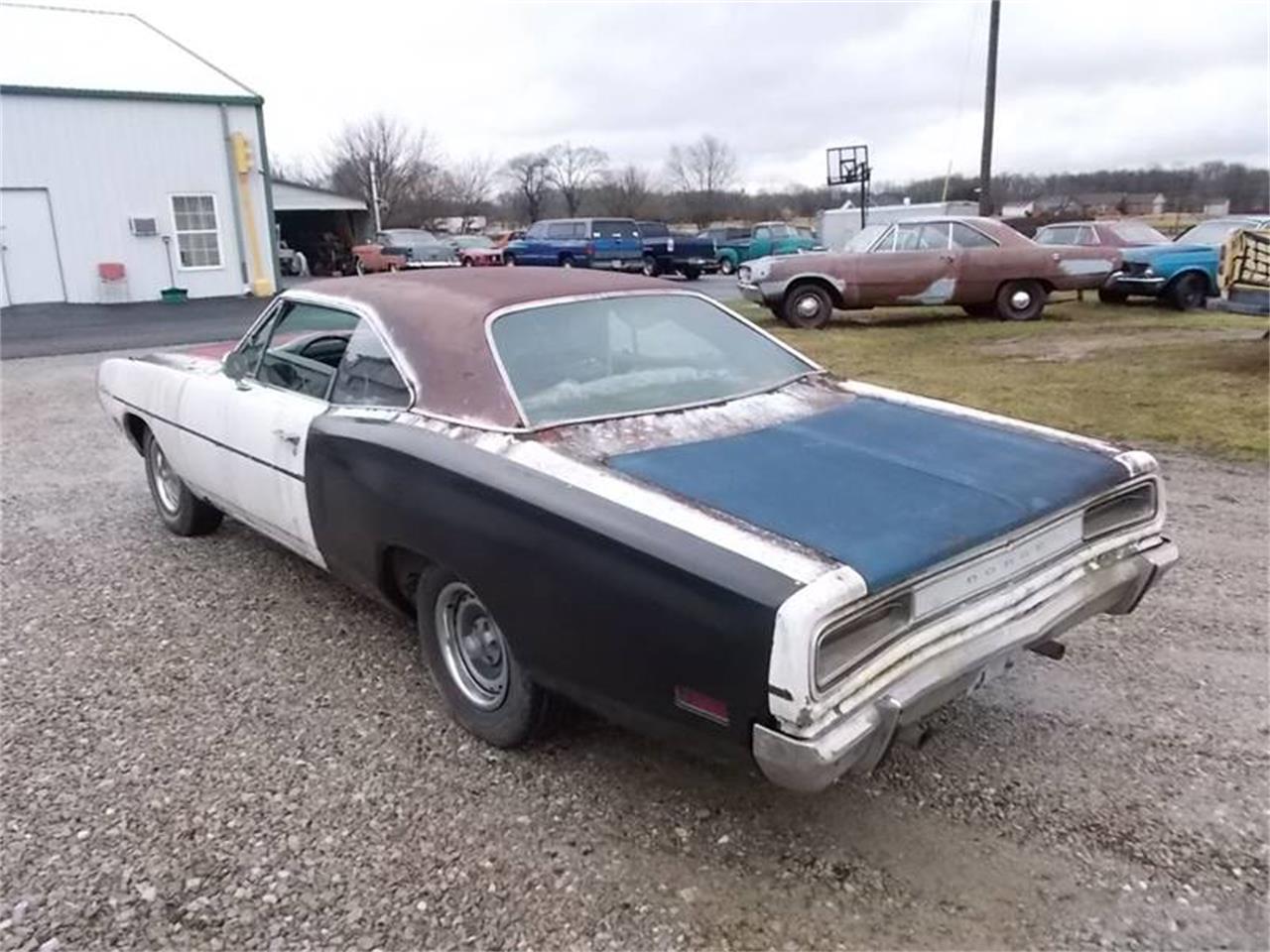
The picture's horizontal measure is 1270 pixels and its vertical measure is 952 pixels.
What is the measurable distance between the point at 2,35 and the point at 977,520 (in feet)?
79.8

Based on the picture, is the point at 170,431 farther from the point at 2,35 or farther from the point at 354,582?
the point at 2,35

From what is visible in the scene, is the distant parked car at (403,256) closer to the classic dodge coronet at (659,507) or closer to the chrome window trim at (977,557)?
the classic dodge coronet at (659,507)

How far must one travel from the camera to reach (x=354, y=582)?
3.47 metres

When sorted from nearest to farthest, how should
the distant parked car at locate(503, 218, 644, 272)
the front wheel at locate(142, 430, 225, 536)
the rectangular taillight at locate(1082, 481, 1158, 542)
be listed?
the rectangular taillight at locate(1082, 481, 1158, 542) < the front wheel at locate(142, 430, 225, 536) < the distant parked car at locate(503, 218, 644, 272)

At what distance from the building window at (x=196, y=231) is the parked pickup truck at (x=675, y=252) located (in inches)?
423

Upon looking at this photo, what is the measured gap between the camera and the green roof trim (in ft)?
57.0

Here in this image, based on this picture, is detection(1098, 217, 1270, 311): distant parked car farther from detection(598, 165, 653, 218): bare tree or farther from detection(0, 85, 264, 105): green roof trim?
detection(598, 165, 653, 218): bare tree

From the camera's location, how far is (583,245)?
24141mm

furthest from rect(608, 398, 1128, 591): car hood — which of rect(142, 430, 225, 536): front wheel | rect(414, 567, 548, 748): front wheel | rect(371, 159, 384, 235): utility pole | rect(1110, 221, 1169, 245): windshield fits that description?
rect(371, 159, 384, 235): utility pole

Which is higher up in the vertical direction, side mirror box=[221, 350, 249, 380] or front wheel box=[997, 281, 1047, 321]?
side mirror box=[221, 350, 249, 380]

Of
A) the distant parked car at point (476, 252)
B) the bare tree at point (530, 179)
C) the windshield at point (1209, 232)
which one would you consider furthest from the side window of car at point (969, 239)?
the bare tree at point (530, 179)

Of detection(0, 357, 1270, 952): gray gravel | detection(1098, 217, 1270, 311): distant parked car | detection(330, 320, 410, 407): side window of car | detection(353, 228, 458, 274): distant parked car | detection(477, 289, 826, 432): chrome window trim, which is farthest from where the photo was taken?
detection(353, 228, 458, 274): distant parked car

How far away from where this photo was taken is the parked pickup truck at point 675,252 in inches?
1025

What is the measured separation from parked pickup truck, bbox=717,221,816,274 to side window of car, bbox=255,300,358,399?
24884 millimetres
